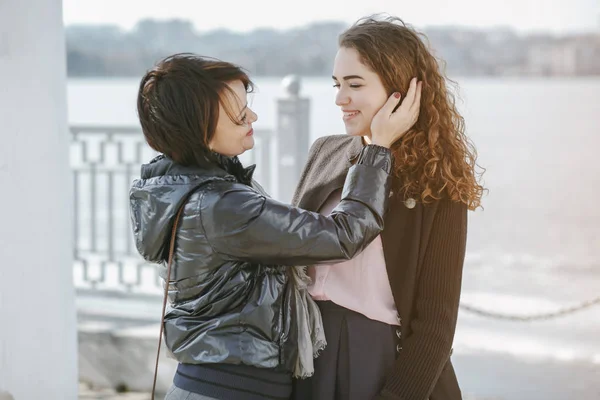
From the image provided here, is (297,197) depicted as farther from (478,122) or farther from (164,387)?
(478,122)

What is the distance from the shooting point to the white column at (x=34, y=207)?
7.00 feet

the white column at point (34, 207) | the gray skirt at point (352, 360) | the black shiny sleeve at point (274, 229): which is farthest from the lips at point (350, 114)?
the white column at point (34, 207)

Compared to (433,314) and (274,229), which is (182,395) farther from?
(433,314)

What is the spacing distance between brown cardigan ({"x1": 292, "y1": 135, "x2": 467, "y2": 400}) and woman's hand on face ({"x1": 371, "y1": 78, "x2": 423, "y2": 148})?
0.13 metres

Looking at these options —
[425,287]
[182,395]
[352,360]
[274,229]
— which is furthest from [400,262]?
[182,395]

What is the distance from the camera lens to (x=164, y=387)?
3.91 m

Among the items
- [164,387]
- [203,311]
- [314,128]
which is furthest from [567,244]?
[203,311]

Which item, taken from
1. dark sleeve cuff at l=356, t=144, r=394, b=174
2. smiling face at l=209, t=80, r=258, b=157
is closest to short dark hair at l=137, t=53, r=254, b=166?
smiling face at l=209, t=80, r=258, b=157

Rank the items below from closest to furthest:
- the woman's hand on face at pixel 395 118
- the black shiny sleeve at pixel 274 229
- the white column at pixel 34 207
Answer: the black shiny sleeve at pixel 274 229 → the woman's hand on face at pixel 395 118 → the white column at pixel 34 207

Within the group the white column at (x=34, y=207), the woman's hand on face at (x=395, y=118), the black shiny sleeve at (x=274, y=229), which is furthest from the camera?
the white column at (x=34, y=207)

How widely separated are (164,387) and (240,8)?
11687 millimetres

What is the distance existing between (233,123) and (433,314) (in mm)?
488

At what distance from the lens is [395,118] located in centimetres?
144

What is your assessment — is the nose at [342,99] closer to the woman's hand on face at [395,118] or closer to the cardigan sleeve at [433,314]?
the woman's hand on face at [395,118]
